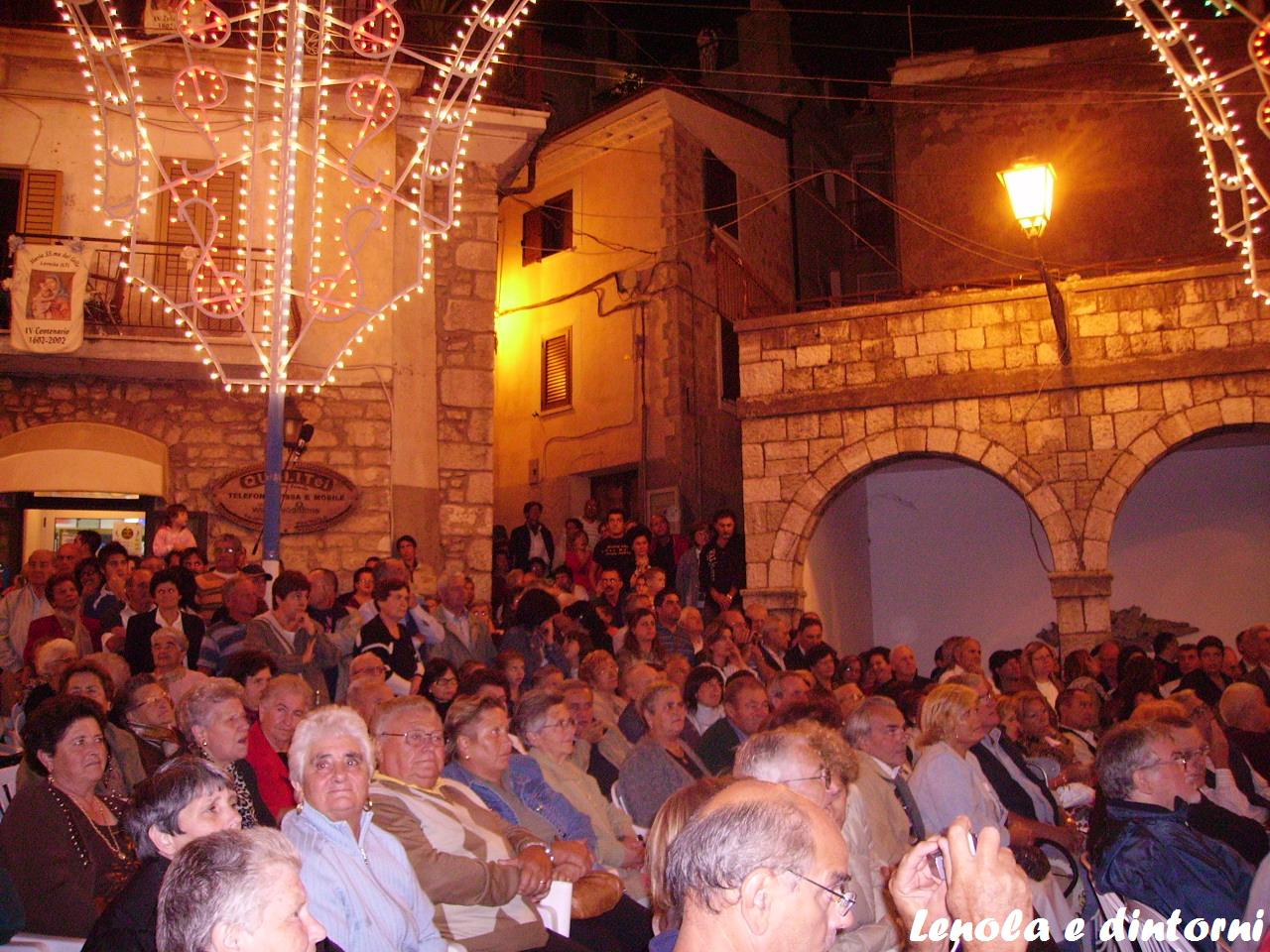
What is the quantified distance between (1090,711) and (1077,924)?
150 inches

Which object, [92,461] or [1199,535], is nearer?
[92,461]

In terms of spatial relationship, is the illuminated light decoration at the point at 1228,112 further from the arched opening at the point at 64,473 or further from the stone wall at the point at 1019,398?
the arched opening at the point at 64,473

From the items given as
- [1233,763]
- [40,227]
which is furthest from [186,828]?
[40,227]

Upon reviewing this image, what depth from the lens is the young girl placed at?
9812 millimetres

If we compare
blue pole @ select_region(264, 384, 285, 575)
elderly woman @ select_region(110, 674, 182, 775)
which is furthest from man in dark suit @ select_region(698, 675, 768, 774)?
blue pole @ select_region(264, 384, 285, 575)

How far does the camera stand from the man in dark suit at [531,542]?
12.7m

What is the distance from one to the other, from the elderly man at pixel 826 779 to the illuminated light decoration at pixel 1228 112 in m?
3.95

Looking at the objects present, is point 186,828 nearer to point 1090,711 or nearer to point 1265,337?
point 1090,711

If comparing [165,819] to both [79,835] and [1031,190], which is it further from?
[1031,190]

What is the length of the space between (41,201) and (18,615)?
5476 mm

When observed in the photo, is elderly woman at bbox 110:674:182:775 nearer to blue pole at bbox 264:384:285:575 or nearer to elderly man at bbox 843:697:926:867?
blue pole at bbox 264:384:285:575

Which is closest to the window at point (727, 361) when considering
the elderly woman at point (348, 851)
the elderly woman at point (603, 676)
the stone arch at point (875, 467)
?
the stone arch at point (875, 467)

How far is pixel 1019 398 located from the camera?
1137 centimetres

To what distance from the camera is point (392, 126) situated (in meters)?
12.2
